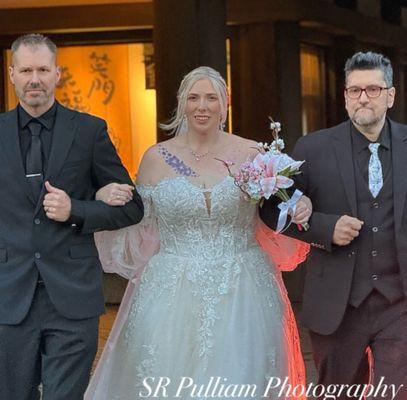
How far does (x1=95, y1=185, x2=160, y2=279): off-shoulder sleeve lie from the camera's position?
6.04m

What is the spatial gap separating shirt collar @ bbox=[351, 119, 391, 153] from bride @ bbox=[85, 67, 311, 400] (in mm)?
661

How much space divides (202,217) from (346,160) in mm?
838

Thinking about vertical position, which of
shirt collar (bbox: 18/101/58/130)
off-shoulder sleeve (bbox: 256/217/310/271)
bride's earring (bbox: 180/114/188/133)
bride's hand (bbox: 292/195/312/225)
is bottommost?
off-shoulder sleeve (bbox: 256/217/310/271)

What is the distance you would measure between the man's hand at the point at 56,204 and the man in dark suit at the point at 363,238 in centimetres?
119

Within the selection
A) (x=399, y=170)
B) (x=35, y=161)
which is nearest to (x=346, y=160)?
(x=399, y=170)

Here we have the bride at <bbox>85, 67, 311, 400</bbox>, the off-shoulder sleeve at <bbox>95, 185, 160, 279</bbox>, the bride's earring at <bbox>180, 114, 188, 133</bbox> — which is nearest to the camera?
the bride at <bbox>85, 67, 311, 400</bbox>

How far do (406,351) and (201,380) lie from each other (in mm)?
1047

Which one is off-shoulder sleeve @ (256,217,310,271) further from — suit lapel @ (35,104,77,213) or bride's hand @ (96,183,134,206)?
suit lapel @ (35,104,77,213)

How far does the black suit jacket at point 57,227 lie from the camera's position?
492cm

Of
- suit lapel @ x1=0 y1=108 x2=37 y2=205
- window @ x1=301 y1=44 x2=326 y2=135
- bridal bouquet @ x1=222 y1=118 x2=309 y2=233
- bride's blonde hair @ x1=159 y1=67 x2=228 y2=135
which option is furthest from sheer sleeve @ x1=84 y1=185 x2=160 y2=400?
window @ x1=301 y1=44 x2=326 y2=135

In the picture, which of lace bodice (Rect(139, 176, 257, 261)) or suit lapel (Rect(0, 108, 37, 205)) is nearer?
suit lapel (Rect(0, 108, 37, 205))

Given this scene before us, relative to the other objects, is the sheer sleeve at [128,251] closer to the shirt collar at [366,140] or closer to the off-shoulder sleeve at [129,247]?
the off-shoulder sleeve at [129,247]

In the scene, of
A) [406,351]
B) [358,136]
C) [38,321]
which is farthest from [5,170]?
[406,351]

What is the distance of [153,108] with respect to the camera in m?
13.4
